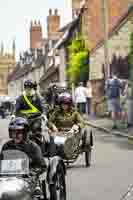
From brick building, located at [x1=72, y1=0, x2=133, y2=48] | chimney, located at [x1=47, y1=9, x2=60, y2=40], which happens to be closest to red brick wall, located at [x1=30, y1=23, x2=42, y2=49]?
chimney, located at [x1=47, y1=9, x2=60, y2=40]

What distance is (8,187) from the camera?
738 cm

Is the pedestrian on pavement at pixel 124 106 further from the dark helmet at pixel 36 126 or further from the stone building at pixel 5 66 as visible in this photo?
the stone building at pixel 5 66

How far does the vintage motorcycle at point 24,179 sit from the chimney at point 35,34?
112443 mm

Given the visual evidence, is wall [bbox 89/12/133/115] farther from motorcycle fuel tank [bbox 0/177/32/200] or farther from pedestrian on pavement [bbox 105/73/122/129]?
motorcycle fuel tank [bbox 0/177/32/200]

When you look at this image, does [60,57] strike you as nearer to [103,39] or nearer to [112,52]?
[103,39]

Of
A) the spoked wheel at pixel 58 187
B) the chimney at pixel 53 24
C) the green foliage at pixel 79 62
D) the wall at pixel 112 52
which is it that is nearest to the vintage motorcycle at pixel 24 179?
the spoked wheel at pixel 58 187

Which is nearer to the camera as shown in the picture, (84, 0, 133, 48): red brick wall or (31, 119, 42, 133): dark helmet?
(31, 119, 42, 133): dark helmet

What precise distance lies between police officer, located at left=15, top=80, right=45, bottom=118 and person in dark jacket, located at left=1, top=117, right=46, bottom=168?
560 centimetres

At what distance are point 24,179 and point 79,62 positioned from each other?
4381cm

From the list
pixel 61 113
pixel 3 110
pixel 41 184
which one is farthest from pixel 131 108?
pixel 3 110

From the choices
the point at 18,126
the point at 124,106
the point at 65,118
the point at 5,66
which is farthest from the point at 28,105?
the point at 5,66

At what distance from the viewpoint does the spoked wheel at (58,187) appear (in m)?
8.43

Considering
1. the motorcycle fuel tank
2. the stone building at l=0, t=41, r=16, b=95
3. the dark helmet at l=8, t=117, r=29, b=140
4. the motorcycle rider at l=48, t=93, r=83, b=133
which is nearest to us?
the motorcycle fuel tank

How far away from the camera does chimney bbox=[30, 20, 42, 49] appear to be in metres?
121
